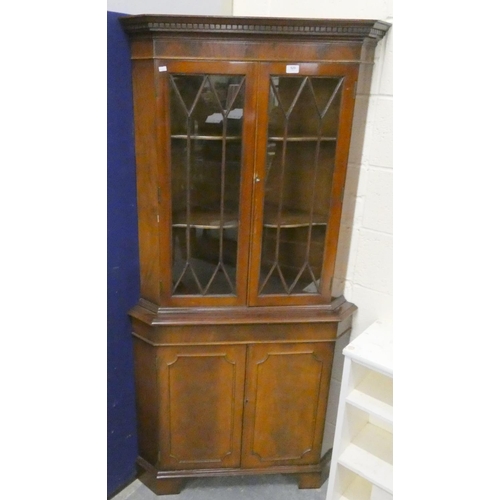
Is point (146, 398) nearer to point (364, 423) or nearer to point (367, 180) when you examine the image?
point (364, 423)

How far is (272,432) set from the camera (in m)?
1.81

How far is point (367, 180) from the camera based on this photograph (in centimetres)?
166

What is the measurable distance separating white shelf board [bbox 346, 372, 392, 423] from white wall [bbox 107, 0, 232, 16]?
1.52 metres

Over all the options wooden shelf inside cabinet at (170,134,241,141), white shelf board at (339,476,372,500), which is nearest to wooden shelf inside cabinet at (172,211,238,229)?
wooden shelf inside cabinet at (170,134,241,141)

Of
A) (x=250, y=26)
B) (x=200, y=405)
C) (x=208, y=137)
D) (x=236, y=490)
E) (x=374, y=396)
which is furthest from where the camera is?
(x=236, y=490)

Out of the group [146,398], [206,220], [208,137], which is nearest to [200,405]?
[146,398]

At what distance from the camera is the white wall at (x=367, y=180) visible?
5.05 ft

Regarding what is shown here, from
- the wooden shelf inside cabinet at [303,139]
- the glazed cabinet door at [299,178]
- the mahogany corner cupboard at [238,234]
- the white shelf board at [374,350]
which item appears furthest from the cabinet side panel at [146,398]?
the wooden shelf inside cabinet at [303,139]

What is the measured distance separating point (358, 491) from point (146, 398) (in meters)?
0.92

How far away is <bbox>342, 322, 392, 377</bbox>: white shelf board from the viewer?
147 cm

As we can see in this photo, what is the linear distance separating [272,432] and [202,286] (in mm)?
688

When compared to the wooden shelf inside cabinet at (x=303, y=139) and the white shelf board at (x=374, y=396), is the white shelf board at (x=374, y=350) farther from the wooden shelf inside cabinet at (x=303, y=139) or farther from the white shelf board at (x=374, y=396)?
the wooden shelf inside cabinet at (x=303, y=139)
